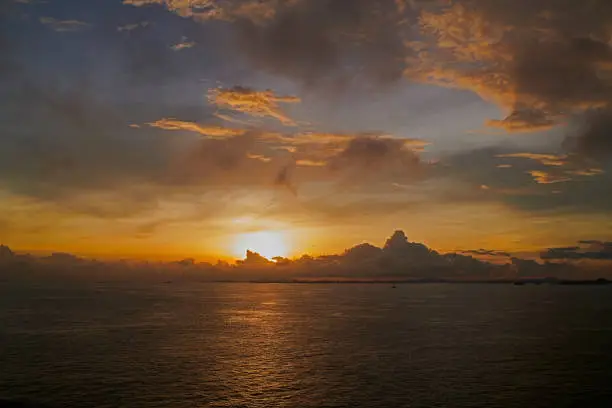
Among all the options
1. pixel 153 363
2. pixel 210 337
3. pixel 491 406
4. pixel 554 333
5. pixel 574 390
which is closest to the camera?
pixel 491 406

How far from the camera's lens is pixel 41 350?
75.8 metres

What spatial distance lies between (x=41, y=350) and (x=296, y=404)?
4788cm

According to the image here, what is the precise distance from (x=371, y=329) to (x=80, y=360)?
61482mm

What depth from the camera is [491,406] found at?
47062 millimetres

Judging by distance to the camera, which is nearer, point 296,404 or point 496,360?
point 296,404

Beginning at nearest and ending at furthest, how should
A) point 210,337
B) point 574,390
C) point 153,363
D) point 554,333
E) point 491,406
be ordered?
1. point 491,406
2. point 574,390
3. point 153,363
4. point 210,337
5. point 554,333

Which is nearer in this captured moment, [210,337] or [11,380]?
[11,380]

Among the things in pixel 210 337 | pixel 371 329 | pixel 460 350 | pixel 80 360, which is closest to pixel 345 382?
pixel 460 350

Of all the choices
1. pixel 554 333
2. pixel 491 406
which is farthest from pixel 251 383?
pixel 554 333

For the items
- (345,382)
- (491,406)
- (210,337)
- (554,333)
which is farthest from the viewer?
(554,333)

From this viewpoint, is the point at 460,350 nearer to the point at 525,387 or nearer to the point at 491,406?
the point at 525,387

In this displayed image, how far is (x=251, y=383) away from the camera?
55969mm

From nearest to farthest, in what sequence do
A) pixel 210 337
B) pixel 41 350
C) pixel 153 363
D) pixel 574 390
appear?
pixel 574 390
pixel 153 363
pixel 41 350
pixel 210 337

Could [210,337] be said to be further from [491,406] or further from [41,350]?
[491,406]
